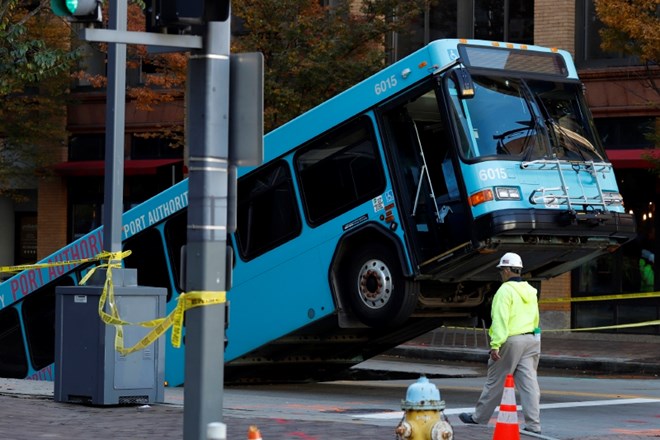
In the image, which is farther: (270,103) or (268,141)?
(270,103)

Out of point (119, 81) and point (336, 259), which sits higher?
point (119, 81)

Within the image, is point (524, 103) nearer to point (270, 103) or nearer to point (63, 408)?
point (63, 408)

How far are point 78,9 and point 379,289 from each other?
7.20 metres

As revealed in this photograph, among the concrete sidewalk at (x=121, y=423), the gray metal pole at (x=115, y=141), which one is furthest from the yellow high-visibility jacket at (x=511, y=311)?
the gray metal pole at (x=115, y=141)

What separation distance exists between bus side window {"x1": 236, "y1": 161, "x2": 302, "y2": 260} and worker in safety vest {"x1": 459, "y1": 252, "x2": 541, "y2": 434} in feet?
14.0

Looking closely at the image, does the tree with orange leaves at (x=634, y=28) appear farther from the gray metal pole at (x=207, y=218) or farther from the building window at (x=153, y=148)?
the gray metal pole at (x=207, y=218)

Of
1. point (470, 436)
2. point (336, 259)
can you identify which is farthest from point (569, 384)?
point (470, 436)

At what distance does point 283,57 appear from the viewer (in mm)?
24469

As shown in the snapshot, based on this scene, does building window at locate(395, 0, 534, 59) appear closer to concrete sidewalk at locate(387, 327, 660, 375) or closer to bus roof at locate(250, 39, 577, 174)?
concrete sidewalk at locate(387, 327, 660, 375)

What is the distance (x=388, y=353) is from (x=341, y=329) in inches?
342

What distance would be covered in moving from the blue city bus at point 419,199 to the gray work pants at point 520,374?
1.82 m

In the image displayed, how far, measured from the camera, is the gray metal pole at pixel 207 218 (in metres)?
6.90

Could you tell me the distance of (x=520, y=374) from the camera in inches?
459

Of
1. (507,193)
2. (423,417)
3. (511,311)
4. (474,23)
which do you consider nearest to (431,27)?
(474,23)
